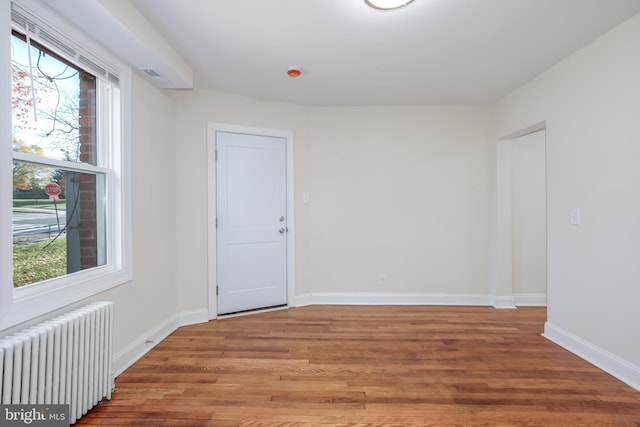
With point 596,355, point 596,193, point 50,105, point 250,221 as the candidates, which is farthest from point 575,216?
point 50,105

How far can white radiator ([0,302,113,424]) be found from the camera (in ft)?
4.49

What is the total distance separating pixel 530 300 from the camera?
3848 millimetres

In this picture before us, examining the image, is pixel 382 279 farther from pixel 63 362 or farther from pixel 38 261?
pixel 38 261

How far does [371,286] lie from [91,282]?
287 cm

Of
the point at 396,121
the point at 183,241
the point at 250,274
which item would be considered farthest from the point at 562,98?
the point at 183,241

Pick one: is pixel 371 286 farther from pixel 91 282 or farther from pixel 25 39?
pixel 25 39

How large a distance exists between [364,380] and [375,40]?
2434 mm

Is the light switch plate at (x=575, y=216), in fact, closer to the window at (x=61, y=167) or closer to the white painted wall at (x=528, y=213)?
the white painted wall at (x=528, y=213)

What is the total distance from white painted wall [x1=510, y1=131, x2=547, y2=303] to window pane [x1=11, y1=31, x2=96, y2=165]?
13.9ft

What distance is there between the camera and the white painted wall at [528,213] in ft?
12.5

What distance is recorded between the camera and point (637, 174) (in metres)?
2.09

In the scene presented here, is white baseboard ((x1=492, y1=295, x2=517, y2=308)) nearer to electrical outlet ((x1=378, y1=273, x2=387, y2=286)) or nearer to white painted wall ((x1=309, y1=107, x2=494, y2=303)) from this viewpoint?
white painted wall ((x1=309, y1=107, x2=494, y2=303))

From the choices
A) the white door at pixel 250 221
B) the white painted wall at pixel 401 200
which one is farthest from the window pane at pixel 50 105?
the white painted wall at pixel 401 200

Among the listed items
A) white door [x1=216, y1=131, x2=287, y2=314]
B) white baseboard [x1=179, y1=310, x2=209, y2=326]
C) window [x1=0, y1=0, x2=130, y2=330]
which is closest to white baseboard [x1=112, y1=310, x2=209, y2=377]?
white baseboard [x1=179, y1=310, x2=209, y2=326]
